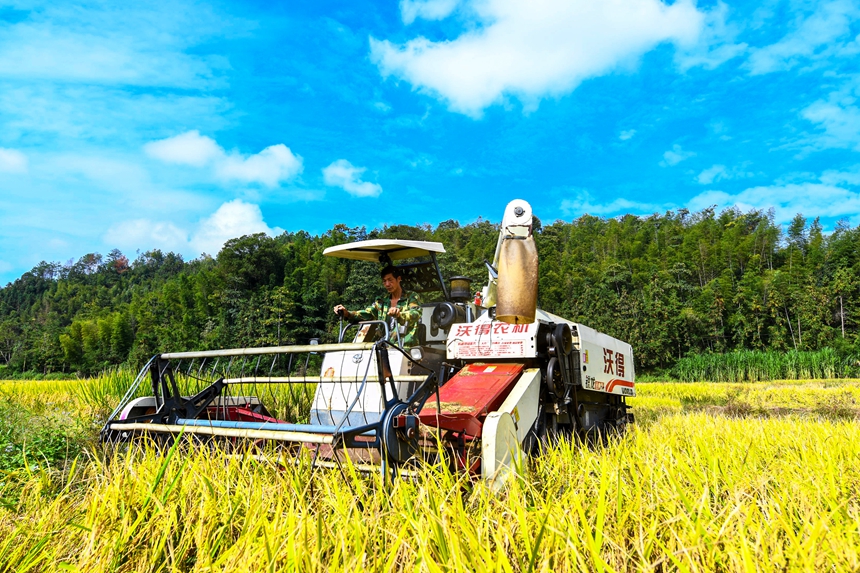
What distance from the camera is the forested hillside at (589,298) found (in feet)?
187

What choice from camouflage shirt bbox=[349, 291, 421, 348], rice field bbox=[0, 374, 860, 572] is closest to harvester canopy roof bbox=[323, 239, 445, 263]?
camouflage shirt bbox=[349, 291, 421, 348]

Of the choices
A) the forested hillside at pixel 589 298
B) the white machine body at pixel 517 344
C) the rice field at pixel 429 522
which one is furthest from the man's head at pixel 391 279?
the forested hillside at pixel 589 298

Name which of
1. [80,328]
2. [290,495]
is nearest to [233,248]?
[80,328]

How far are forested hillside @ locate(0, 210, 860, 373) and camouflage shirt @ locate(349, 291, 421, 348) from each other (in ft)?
125

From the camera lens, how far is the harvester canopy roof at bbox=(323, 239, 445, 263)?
5.41 m

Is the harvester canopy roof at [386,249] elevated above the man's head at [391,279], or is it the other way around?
the harvester canopy roof at [386,249]

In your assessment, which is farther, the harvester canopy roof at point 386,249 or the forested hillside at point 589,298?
the forested hillside at point 589,298

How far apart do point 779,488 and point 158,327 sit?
6865 centimetres

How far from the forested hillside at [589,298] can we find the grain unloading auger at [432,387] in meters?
38.2

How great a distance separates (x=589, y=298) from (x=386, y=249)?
60.1m

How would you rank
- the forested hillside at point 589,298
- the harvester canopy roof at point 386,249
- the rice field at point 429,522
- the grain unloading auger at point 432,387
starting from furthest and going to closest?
the forested hillside at point 589,298 → the harvester canopy roof at point 386,249 → the grain unloading auger at point 432,387 → the rice field at point 429,522

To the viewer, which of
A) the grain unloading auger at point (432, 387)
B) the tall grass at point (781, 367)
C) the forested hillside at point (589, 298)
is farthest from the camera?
the forested hillside at point (589, 298)

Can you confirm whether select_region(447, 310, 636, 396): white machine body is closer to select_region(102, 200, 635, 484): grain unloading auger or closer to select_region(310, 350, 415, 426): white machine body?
select_region(102, 200, 635, 484): grain unloading auger

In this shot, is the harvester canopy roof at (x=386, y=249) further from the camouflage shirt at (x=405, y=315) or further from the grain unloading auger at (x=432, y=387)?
the camouflage shirt at (x=405, y=315)
